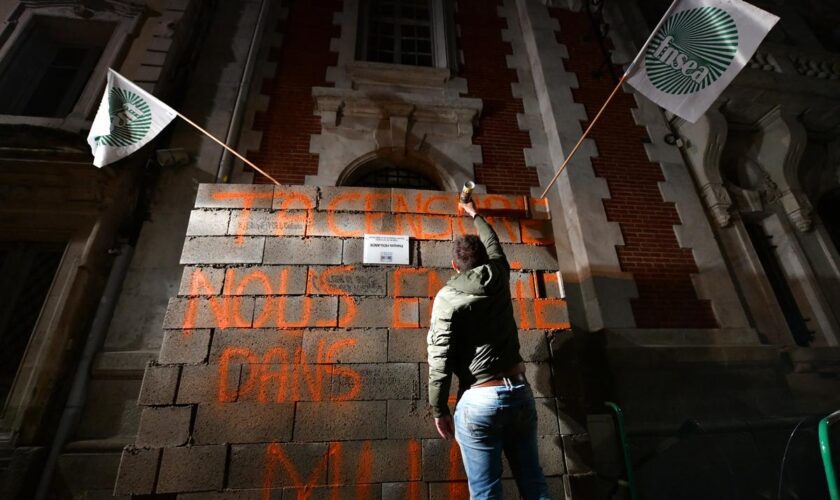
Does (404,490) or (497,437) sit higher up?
(497,437)

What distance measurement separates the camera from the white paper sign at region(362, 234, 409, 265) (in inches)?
132

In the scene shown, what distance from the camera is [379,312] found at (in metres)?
3.16

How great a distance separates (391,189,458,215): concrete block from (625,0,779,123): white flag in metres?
2.10

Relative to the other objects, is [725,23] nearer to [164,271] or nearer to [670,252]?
[670,252]

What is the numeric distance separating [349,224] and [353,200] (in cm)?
26

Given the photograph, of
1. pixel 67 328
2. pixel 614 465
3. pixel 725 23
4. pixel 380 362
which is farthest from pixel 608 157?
pixel 67 328

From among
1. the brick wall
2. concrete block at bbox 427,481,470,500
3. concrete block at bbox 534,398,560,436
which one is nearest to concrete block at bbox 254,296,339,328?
the brick wall

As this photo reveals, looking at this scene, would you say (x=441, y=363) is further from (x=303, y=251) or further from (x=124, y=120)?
(x=124, y=120)

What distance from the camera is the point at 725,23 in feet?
11.2

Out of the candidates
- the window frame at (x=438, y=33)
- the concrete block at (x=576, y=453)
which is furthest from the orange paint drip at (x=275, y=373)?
the window frame at (x=438, y=33)

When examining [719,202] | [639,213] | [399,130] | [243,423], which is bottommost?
[243,423]

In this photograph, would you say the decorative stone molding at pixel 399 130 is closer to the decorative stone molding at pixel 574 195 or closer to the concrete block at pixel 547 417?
the decorative stone molding at pixel 574 195

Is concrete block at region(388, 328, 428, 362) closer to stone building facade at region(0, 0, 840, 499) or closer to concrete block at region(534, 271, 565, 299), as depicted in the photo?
stone building facade at region(0, 0, 840, 499)

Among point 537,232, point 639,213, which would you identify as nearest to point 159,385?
point 537,232
